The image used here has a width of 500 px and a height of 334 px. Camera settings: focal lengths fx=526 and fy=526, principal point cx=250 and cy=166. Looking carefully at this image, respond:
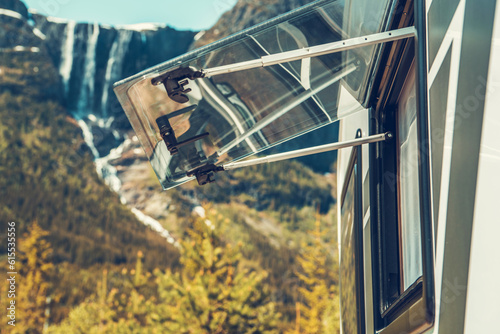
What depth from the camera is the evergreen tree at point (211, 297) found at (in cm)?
1460

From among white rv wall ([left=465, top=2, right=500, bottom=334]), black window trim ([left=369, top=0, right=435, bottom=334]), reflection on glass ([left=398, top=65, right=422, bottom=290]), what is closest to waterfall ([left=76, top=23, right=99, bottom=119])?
black window trim ([left=369, top=0, right=435, bottom=334])

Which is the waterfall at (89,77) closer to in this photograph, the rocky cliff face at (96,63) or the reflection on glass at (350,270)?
the rocky cliff face at (96,63)

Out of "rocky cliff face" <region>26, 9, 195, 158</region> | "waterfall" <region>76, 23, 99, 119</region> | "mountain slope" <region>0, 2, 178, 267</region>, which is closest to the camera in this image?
"mountain slope" <region>0, 2, 178, 267</region>

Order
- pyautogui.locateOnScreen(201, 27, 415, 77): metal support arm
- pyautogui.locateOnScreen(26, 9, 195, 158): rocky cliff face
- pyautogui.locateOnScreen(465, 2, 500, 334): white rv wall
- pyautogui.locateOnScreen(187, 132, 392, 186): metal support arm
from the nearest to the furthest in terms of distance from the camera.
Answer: pyautogui.locateOnScreen(465, 2, 500, 334): white rv wall
pyautogui.locateOnScreen(201, 27, 415, 77): metal support arm
pyautogui.locateOnScreen(187, 132, 392, 186): metal support arm
pyautogui.locateOnScreen(26, 9, 195, 158): rocky cliff face

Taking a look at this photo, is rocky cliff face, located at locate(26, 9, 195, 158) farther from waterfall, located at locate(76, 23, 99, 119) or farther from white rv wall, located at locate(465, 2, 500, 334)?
white rv wall, located at locate(465, 2, 500, 334)

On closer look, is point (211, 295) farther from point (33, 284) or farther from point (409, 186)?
point (33, 284)

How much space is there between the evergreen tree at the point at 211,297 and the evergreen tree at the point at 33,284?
610 inches

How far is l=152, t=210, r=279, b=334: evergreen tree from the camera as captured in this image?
14.6 metres

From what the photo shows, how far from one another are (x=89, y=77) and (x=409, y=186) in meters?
133

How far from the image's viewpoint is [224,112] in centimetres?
212

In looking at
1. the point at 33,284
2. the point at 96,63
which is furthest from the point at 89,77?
the point at 33,284

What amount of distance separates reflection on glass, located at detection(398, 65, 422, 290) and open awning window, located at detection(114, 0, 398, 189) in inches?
8.0

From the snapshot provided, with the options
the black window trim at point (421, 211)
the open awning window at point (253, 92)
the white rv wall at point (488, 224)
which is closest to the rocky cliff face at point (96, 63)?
the open awning window at point (253, 92)

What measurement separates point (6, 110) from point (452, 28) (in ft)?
445
